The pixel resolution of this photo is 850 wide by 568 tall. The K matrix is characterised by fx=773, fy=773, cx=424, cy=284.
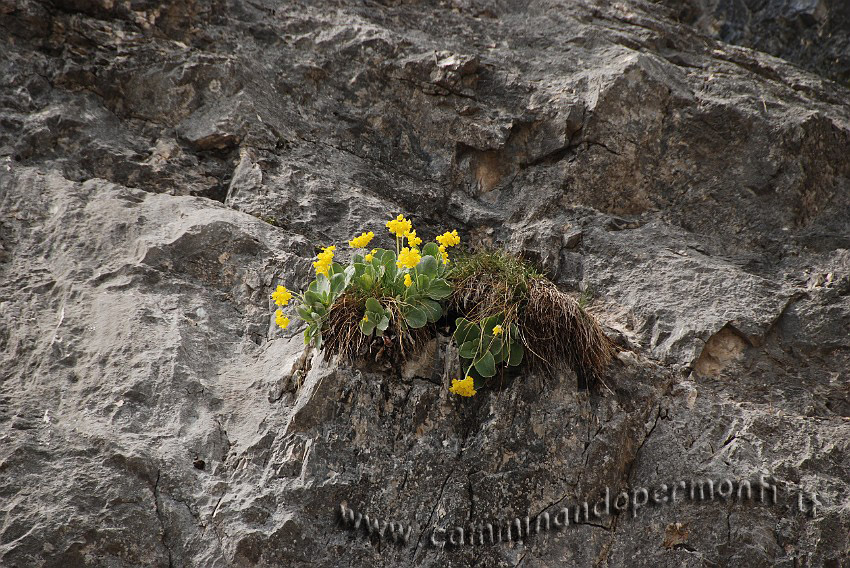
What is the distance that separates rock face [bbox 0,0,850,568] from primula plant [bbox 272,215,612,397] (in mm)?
148

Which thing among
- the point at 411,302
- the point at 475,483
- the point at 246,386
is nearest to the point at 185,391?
the point at 246,386

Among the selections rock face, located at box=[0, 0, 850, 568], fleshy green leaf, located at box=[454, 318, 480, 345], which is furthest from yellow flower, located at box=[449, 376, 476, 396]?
fleshy green leaf, located at box=[454, 318, 480, 345]

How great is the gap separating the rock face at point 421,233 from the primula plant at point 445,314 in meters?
0.15

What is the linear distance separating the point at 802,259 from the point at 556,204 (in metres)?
1.56

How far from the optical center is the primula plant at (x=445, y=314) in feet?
12.5

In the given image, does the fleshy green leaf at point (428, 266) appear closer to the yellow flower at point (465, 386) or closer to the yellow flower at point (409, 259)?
the yellow flower at point (409, 259)

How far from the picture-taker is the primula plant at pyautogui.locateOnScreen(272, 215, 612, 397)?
12.5ft

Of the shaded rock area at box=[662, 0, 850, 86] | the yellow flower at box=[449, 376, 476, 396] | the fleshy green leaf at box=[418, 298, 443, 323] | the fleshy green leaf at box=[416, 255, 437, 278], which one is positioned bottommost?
the yellow flower at box=[449, 376, 476, 396]

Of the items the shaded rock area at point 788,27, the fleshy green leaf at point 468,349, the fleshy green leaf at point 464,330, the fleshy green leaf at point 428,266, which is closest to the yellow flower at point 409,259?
the fleshy green leaf at point 428,266

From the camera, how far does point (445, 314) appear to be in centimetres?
406

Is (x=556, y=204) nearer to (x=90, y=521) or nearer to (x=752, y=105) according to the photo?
(x=752, y=105)

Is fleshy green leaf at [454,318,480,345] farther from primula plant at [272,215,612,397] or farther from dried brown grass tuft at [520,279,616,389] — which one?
dried brown grass tuft at [520,279,616,389]

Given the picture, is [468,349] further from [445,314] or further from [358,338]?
[358,338]

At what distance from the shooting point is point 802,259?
4844 millimetres
